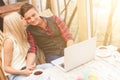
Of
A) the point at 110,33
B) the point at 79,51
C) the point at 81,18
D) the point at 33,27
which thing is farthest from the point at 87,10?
the point at 79,51

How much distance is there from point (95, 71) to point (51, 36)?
0.79m

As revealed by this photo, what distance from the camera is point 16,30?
6.59 feet

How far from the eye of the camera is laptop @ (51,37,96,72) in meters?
1.38

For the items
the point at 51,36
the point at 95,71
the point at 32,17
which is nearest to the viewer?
the point at 95,71

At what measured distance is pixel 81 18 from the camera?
2.07 m

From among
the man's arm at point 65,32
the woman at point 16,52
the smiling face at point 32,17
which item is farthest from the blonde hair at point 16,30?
the man's arm at point 65,32

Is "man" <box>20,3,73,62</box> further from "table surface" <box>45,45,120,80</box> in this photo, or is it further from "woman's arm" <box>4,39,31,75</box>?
"table surface" <box>45,45,120,80</box>

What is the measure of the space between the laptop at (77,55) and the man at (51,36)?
56 cm

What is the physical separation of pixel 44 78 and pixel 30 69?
58 cm

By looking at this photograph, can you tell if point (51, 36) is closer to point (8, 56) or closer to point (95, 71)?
point (8, 56)

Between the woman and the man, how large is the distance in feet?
0.39

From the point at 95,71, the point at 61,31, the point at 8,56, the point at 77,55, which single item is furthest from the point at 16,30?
the point at 95,71

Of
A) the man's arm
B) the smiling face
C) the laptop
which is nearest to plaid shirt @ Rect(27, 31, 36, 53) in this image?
the smiling face

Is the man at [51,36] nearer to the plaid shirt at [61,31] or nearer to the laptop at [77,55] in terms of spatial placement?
the plaid shirt at [61,31]
